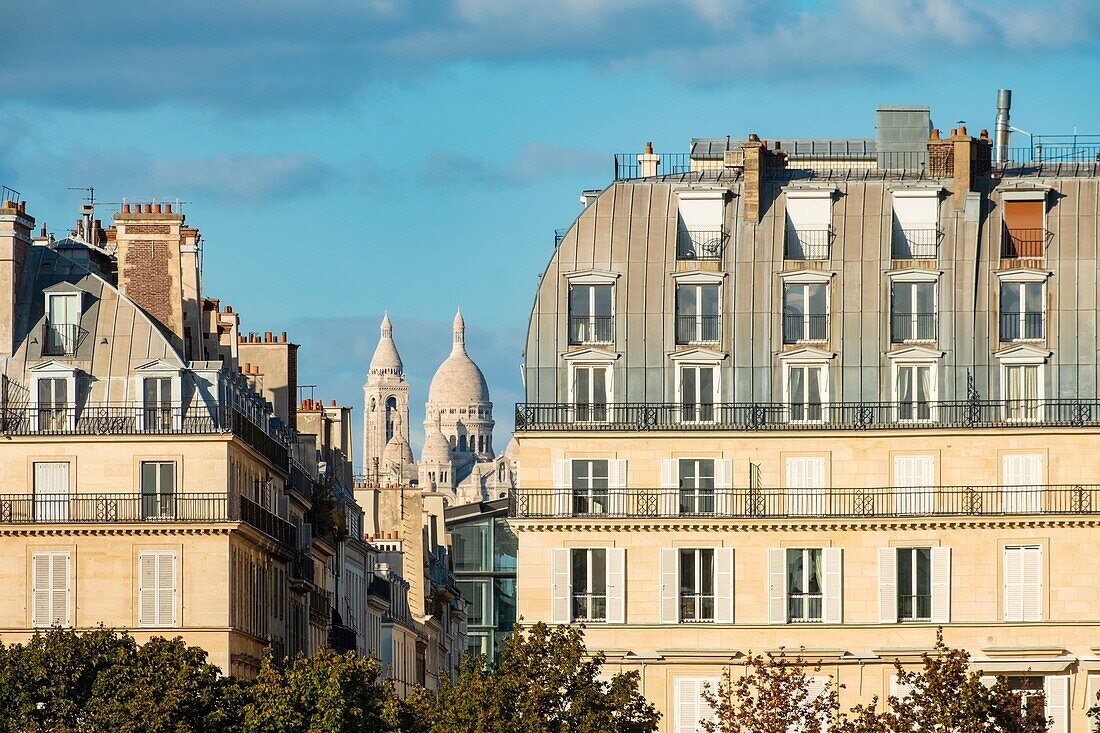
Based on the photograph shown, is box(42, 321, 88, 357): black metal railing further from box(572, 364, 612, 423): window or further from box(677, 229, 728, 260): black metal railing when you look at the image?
box(677, 229, 728, 260): black metal railing

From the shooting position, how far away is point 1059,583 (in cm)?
9012

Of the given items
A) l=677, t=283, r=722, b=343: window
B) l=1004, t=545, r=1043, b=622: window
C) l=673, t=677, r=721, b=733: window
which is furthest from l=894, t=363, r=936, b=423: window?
l=673, t=677, r=721, b=733: window

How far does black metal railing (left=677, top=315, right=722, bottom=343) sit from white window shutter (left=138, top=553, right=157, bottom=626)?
15793 millimetres

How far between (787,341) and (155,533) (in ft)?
59.8

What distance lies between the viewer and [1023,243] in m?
93.6

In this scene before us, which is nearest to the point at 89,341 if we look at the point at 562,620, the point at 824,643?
the point at 562,620

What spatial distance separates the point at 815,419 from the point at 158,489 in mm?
18206

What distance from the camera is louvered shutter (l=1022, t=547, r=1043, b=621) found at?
90.1 meters

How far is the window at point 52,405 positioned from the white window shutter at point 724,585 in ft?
60.3

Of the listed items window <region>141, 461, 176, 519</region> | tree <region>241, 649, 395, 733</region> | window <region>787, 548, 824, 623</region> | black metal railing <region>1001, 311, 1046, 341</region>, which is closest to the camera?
tree <region>241, 649, 395, 733</region>

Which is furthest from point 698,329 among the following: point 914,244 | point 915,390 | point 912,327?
Answer: point 914,244

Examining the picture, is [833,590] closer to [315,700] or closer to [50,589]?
[315,700]

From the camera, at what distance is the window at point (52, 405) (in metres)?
92.6

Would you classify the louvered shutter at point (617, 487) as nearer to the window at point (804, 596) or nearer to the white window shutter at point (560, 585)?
the white window shutter at point (560, 585)
